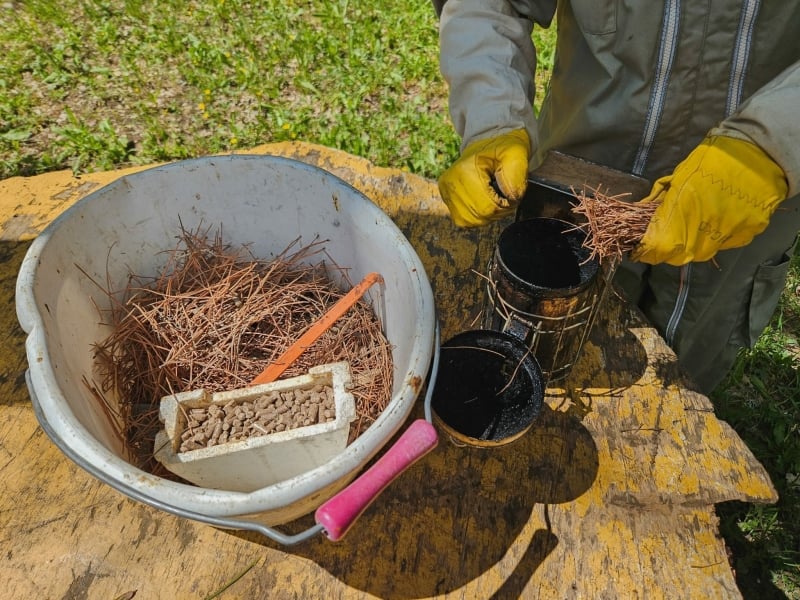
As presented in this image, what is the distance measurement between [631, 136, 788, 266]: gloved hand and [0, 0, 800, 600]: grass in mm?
1249

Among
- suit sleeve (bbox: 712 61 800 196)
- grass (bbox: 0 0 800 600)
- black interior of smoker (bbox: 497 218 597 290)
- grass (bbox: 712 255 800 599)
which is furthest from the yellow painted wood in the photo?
grass (bbox: 0 0 800 600)

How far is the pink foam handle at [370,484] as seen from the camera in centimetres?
73

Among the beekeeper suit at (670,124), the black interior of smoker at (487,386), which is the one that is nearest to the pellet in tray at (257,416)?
the black interior of smoker at (487,386)

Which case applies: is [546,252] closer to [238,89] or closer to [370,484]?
[370,484]

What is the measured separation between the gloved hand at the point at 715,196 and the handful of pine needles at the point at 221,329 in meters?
0.61

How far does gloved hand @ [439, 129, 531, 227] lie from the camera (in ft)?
3.84

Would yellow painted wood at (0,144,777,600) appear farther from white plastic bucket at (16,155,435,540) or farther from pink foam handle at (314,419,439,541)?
pink foam handle at (314,419,439,541)

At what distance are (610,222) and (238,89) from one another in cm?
242

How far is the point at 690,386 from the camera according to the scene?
4.14ft

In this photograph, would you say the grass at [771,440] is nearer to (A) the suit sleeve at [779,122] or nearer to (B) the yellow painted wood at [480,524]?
(B) the yellow painted wood at [480,524]

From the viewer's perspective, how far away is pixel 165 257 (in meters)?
1.32

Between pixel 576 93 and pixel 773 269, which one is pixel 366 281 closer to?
pixel 576 93

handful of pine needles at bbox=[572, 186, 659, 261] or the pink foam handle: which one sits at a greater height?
handful of pine needles at bbox=[572, 186, 659, 261]

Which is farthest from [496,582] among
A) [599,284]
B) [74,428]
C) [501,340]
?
[74,428]
